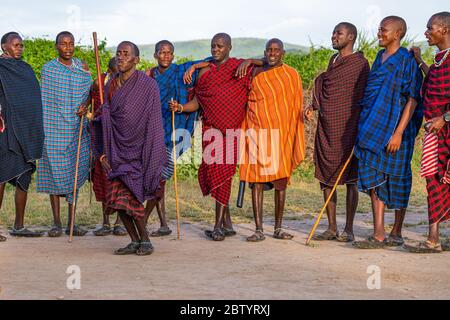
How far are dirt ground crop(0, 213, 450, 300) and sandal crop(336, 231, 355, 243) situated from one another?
0.21 m

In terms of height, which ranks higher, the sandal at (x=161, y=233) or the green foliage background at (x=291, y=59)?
the green foliage background at (x=291, y=59)

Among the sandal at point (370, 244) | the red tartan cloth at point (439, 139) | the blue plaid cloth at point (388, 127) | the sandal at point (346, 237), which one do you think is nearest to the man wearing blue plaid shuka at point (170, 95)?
the sandal at point (346, 237)

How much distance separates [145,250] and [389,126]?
2.71 m

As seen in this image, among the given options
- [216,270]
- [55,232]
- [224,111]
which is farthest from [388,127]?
[55,232]

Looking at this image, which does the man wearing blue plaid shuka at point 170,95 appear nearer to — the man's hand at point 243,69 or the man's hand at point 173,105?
the man's hand at point 173,105

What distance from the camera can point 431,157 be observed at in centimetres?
735

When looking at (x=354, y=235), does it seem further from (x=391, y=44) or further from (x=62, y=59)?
(x=62, y=59)

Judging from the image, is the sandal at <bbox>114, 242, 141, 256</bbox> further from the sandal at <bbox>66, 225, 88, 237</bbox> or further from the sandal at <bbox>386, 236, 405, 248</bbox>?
the sandal at <bbox>386, 236, 405, 248</bbox>

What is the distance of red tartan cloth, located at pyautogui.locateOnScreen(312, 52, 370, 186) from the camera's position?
25.9ft

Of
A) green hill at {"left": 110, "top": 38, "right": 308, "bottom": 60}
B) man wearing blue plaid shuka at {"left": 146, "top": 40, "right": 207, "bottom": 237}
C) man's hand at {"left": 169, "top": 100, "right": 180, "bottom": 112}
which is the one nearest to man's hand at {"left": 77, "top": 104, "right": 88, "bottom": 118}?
man wearing blue plaid shuka at {"left": 146, "top": 40, "right": 207, "bottom": 237}

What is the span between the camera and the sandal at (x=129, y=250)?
282 inches

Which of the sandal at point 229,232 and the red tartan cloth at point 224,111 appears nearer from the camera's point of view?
the red tartan cloth at point 224,111

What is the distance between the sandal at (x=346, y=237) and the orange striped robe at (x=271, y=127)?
33.9 inches

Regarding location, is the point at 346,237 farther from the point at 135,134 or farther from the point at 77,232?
the point at 77,232
